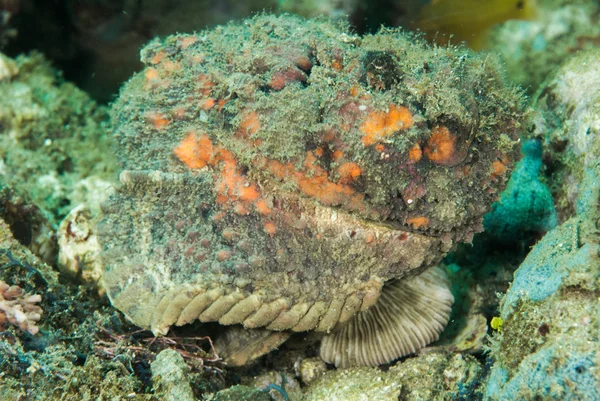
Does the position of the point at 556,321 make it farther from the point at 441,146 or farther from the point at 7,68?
the point at 7,68

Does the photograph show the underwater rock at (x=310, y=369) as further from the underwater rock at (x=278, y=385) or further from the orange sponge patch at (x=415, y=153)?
the orange sponge patch at (x=415, y=153)

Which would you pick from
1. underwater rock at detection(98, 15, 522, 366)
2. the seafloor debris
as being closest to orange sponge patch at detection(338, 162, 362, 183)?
underwater rock at detection(98, 15, 522, 366)

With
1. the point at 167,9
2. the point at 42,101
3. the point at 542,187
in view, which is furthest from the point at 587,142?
the point at 42,101

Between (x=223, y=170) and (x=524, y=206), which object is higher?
(x=524, y=206)

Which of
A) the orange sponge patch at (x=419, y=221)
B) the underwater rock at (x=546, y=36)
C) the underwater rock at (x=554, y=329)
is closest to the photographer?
the underwater rock at (x=554, y=329)

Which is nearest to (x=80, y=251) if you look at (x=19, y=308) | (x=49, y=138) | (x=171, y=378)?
(x=19, y=308)

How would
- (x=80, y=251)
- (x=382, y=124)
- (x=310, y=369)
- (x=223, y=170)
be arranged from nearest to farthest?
(x=382, y=124) → (x=223, y=170) → (x=310, y=369) → (x=80, y=251)

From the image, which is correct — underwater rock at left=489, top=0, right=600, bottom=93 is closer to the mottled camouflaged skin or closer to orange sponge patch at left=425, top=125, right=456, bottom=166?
the mottled camouflaged skin

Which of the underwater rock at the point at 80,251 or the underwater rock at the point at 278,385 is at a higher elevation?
the underwater rock at the point at 80,251

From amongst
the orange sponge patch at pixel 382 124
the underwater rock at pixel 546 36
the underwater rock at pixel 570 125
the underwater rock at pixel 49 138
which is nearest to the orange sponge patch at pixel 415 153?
the orange sponge patch at pixel 382 124
